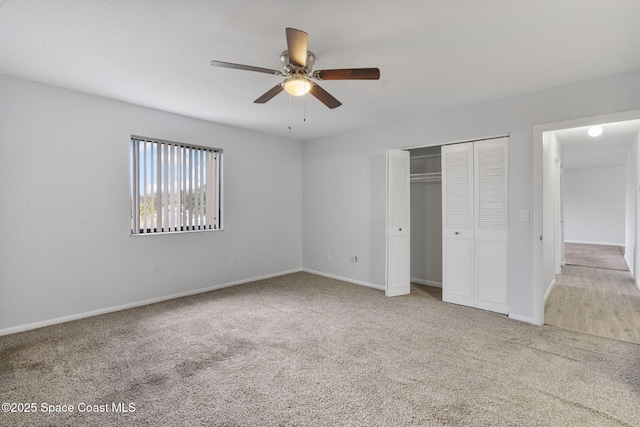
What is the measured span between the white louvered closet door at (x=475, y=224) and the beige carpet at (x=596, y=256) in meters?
4.33

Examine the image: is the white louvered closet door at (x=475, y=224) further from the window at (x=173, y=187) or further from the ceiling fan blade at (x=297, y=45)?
the window at (x=173, y=187)

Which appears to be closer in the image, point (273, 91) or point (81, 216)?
point (273, 91)

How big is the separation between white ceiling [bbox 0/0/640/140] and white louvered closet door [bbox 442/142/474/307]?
760 mm

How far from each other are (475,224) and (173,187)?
4.09 meters

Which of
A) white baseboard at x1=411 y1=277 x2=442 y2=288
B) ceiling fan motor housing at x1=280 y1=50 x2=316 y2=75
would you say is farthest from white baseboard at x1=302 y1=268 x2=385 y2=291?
ceiling fan motor housing at x1=280 y1=50 x2=316 y2=75

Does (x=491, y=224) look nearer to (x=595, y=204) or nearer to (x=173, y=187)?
(x=173, y=187)

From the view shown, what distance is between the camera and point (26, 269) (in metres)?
3.18

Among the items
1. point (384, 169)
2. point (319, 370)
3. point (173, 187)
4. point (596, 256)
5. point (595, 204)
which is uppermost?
point (384, 169)

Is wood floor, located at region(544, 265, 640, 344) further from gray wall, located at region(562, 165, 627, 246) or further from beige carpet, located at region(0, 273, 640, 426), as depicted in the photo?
gray wall, located at region(562, 165, 627, 246)

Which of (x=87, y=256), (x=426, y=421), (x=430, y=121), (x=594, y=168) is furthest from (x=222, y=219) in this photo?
(x=594, y=168)

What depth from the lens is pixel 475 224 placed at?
12.8ft

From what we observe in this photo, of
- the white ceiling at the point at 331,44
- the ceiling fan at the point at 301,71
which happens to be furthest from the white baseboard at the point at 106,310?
the ceiling fan at the point at 301,71

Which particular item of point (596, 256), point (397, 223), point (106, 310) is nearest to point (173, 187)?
point (106, 310)

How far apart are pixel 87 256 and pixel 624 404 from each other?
5.01 m
